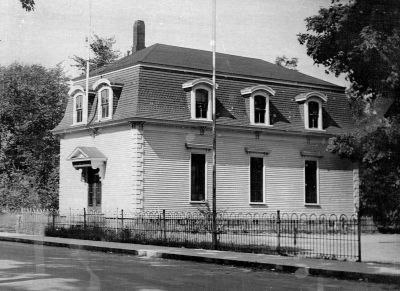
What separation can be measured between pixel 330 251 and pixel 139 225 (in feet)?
31.0

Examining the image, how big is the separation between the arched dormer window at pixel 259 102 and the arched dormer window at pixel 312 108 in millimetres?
2246

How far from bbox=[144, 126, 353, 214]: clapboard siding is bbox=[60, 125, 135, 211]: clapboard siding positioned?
887 mm

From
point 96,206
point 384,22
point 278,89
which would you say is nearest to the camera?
point 384,22

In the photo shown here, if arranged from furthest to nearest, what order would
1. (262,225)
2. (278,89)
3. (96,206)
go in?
(278,89) → (96,206) → (262,225)

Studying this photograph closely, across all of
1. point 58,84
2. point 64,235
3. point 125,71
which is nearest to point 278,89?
point 125,71

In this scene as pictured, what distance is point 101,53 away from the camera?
54062 mm

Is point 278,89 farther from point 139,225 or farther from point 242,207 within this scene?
point 139,225

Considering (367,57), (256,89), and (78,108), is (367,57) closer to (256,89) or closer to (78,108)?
(256,89)

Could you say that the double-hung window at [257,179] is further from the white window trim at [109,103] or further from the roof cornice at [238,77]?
the white window trim at [109,103]

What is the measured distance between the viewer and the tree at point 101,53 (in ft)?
175

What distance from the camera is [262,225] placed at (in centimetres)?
2795

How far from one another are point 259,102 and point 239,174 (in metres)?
3.82

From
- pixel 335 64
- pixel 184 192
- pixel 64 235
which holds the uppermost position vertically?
pixel 335 64

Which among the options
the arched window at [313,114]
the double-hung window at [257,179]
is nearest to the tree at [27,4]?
the double-hung window at [257,179]
